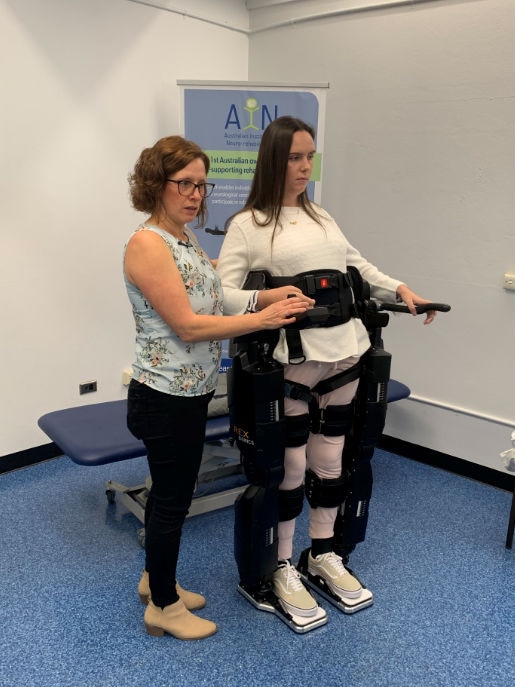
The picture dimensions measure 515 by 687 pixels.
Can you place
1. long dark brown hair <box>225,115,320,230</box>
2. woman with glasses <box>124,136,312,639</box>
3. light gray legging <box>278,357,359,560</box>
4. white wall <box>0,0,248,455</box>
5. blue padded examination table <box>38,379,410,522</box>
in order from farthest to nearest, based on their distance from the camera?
1. white wall <box>0,0,248,455</box>
2. blue padded examination table <box>38,379,410,522</box>
3. light gray legging <box>278,357,359,560</box>
4. long dark brown hair <box>225,115,320,230</box>
5. woman with glasses <box>124,136,312,639</box>

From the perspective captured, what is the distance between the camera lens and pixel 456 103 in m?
2.93

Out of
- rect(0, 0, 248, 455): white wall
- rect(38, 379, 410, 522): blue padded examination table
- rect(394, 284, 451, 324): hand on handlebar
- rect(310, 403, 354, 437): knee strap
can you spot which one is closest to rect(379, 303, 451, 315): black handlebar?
rect(394, 284, 451, 324): hand on handlebar

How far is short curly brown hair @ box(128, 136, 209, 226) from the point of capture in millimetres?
1585

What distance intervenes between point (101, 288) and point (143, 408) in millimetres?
1774

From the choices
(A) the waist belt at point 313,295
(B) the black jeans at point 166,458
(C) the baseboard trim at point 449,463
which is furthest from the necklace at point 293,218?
(C) the baseboard trim at point 449,463

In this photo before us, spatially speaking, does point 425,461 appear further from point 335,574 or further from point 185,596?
point 185,596

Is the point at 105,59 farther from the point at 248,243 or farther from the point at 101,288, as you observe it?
the point at 248,243

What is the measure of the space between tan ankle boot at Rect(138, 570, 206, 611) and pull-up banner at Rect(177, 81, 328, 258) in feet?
6.29

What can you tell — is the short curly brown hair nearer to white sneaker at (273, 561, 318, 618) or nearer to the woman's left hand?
the woman's left hand

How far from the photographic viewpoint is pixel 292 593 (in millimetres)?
2016

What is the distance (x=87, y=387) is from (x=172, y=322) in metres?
1.92

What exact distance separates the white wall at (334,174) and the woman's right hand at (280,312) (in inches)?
65.1

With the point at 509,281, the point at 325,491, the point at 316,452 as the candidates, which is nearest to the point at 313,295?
the point at 316,452

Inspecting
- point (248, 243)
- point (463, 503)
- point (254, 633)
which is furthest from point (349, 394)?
point (463, 503)
